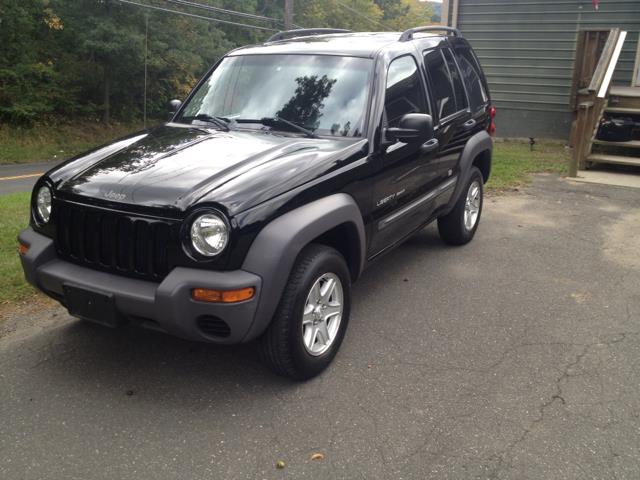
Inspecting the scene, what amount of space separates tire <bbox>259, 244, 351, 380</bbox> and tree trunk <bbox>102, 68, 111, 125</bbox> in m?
19.3

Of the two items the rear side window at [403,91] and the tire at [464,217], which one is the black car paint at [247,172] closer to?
the rear side window at [403,91]

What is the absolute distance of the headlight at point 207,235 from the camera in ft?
9.55

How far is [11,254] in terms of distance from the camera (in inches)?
201

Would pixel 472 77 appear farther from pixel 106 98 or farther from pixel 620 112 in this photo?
pixel 106 98

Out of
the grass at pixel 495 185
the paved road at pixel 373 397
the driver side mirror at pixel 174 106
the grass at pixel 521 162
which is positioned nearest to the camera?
the paved road at pixel 373 397

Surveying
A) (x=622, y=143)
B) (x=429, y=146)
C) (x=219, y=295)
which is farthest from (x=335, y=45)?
(x=622, y=143)

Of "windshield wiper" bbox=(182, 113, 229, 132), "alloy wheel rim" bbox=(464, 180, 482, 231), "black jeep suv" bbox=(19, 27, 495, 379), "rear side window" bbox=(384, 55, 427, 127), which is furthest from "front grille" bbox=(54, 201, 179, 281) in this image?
"alloy wheel rim" bbox=(464, 180, 482, 231)

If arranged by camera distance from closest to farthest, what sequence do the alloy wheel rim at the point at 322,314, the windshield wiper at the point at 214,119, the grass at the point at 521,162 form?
1. the alloy wheel rim at the point at 322,314
2. the windshield wiper at the point at 214,119
3. the grass at the point at 521,162

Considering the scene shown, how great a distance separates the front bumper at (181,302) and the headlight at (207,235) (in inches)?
4.2

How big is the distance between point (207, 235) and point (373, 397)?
1.28m

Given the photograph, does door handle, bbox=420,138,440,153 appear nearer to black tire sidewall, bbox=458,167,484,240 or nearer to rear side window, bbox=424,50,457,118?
rear side window, bbox=424,50,457,118

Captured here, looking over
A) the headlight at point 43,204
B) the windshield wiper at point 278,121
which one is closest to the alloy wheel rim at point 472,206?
the windshield wiper at point 278,121

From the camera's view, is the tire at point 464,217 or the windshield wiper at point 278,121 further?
the tire at point 464,217

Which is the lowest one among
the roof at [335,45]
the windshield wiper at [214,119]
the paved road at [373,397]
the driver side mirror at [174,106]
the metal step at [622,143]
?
the paved road at [373,397]
